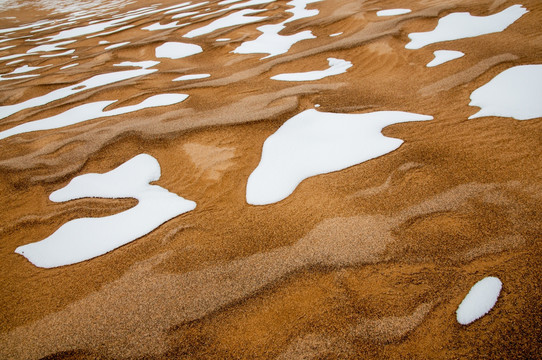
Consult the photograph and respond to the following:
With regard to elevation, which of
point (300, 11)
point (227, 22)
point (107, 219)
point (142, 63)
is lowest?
point (107, 219)

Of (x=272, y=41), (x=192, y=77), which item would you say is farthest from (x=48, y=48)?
(x=272, y=41)

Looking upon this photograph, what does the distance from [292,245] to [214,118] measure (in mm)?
1643

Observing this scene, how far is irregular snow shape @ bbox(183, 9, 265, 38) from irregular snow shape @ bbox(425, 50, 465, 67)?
3.89 metres

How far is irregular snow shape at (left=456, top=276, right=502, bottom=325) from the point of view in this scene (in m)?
1.07

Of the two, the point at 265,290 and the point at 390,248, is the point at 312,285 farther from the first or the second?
the point at 390,248

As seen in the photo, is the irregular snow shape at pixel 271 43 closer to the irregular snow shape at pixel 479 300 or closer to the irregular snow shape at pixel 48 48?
the irregular snow shape at pixel 479 300

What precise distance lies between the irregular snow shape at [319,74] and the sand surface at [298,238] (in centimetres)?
32

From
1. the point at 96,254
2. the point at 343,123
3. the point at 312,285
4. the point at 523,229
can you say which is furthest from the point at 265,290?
the point at 343,123

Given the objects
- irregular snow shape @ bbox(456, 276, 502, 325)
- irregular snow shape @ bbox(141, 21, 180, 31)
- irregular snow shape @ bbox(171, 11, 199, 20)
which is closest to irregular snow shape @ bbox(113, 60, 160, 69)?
irregular snow shape @ bbox(141, 21, 180, 31)

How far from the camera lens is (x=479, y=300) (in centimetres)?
111

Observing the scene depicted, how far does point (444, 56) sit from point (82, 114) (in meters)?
4.02

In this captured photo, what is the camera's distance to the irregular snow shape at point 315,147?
6.12 feet

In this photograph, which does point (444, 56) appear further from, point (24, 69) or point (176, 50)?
point (24, 69)

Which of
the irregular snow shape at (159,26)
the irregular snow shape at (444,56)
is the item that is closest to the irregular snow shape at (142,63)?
the irregular snow shape at (159,26)
